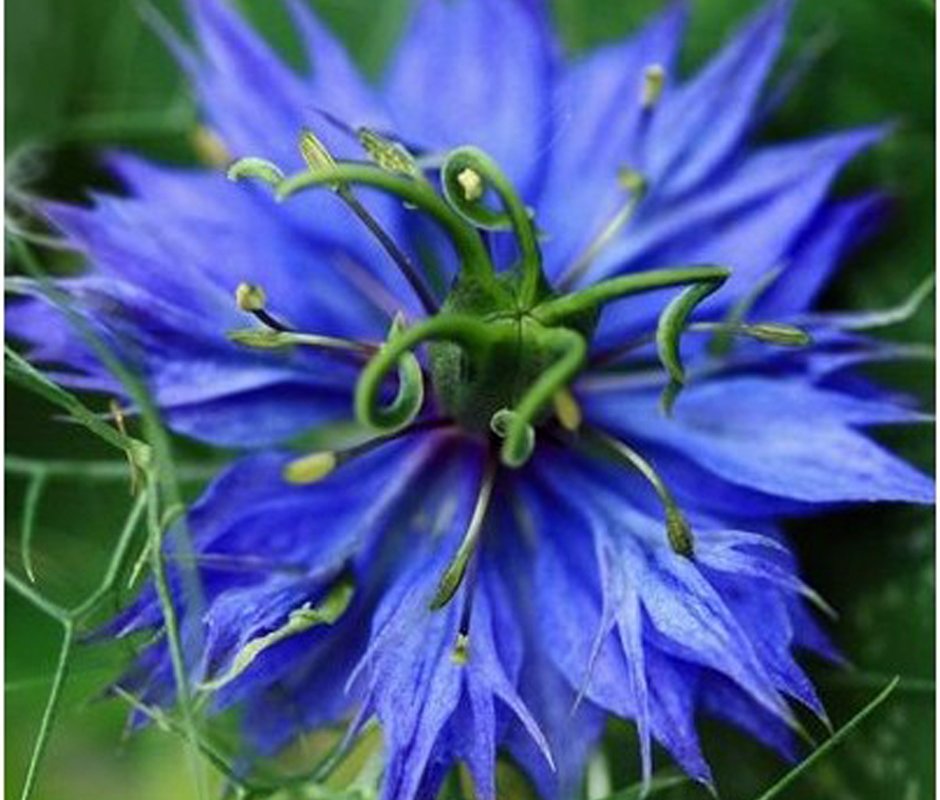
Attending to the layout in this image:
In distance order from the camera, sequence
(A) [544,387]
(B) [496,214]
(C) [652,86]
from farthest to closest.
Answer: (C) [652,86], (B) [496,214], (A) [544,387]

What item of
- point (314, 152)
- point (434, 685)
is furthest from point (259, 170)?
point (434, 685)

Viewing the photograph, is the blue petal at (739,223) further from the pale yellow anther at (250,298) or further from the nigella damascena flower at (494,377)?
the pale yellow anther at (250,298)

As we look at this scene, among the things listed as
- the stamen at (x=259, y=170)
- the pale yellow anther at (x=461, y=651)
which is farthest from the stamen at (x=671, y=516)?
the stamen at (x=259, y=170)

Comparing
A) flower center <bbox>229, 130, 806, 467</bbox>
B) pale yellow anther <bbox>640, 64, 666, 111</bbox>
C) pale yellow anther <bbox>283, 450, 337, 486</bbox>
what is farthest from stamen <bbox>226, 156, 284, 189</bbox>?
pale yellow anther <bbox>640, 64, 666, 111</bbox>

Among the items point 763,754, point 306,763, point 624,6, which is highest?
point 624,6

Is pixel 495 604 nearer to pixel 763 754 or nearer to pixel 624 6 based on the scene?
pixel 763 754

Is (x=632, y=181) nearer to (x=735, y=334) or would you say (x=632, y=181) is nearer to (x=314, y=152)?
(x=735, y=334)

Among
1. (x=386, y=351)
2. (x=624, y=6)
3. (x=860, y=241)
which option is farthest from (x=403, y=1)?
(x=386, y=351)
